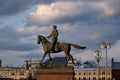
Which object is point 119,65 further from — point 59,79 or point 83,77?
point 59,79

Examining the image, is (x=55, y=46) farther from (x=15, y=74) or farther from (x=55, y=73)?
(x=15, y=74)

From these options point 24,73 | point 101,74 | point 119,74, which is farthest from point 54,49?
point 24,73

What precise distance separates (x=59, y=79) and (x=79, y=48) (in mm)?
2827

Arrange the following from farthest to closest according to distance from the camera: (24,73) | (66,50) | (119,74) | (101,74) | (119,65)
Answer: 1. (24,73)
2. (101,74)
3. (119,65)
4. (119,74)
5. (66,50)

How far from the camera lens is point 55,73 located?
28875mm

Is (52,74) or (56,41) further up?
(56,41)

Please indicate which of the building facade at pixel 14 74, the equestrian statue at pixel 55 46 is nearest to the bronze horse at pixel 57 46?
the equestrian statue at pixel 55 46

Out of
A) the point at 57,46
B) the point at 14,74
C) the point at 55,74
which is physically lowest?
the point at 14,74

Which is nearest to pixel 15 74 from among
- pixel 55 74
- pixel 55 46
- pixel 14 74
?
pixel 14 74

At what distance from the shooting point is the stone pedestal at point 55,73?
28.6 meters

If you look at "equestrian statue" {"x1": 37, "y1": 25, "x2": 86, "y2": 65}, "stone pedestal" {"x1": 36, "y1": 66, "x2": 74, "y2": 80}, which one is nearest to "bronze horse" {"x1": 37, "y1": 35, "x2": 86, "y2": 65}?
"equestrian statue" {"x1": 37, "y1": 25, "x2": 86, "y2": 65}

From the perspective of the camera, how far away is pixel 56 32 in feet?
93.7

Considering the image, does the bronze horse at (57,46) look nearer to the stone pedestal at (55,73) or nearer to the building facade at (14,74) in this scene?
the stone pedestal at (55,73)

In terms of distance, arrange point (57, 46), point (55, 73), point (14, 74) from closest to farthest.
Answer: point (57, 46) < point (55, 73) < point (14, 74)
